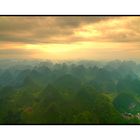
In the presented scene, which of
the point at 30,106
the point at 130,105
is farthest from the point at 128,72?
the point at 30,106

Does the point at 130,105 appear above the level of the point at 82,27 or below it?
below

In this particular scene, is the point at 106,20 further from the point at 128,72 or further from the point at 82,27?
the point at 128,72

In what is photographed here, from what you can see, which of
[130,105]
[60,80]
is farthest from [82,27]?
[130,105]

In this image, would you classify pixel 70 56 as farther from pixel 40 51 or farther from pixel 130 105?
pixel 130 105
